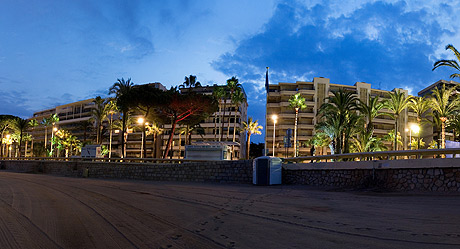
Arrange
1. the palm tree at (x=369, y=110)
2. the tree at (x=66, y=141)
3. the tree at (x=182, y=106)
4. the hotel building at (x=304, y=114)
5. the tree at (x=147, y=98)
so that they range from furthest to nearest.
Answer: the tree at (x=66, y=141) → the hotel building at (x=304, y=114) → the tree at (x=147, y=98) → the tree at (x=182, y=106) → the palm tree at (x=369, y=110)

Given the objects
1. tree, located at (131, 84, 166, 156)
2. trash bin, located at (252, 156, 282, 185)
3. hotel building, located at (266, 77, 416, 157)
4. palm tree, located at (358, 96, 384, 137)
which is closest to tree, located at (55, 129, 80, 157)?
hotel building, located at (266, 77, 416, 157)

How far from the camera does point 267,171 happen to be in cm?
1880

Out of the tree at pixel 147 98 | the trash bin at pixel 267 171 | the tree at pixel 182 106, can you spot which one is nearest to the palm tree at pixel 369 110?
the tree at pixel 182 106

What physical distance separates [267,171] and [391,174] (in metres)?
6.93

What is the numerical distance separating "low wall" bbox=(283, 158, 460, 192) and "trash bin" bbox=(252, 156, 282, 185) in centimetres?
151

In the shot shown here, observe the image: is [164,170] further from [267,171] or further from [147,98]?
[147,98]

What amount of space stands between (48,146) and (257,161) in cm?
12436

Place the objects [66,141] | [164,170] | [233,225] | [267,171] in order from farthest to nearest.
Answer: [66,141] < [164,170] < [267,171] < [233,225]

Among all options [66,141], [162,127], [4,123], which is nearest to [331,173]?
[162,127]

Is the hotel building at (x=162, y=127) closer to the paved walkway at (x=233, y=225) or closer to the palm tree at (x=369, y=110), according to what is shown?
the palm tree at (x=369, y=110)

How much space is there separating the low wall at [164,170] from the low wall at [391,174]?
195 inches

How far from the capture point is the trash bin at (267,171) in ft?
61.6

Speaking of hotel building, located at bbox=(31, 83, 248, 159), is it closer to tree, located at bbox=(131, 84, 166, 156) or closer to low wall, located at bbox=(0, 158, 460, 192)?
tree, located at bbox=(131, 84, 166, 156)

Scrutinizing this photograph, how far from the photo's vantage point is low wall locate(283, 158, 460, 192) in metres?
11.5
